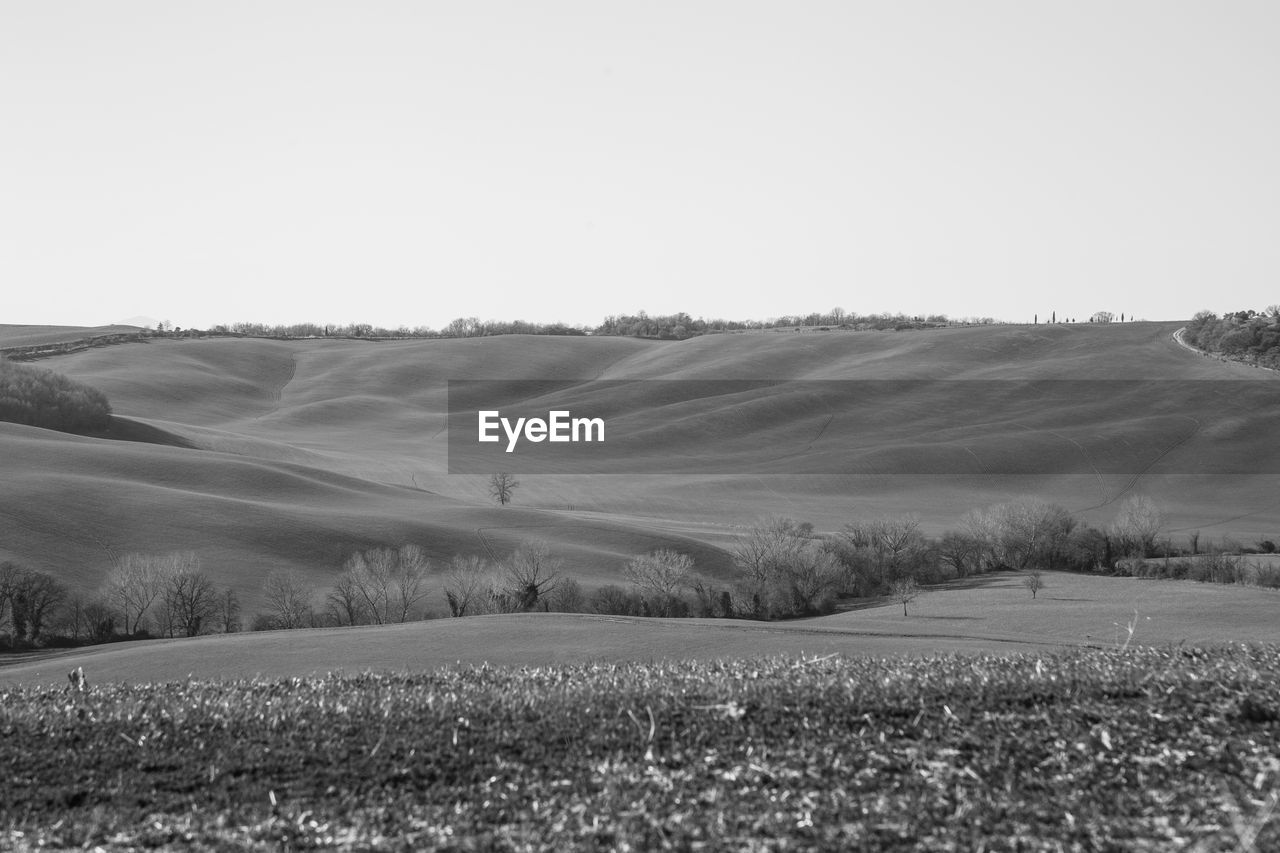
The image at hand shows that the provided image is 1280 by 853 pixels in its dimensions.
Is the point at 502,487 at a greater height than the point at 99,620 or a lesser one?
greater

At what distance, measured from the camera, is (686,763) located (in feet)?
29.2

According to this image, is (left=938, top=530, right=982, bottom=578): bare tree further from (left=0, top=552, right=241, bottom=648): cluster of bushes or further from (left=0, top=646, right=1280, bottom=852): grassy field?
(left=0, top=646, right=1280, bottom=852): grassy field

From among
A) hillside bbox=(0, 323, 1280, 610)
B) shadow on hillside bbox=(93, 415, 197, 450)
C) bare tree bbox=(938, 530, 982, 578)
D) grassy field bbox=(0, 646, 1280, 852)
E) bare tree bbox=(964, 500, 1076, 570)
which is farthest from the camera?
shadow on hillside bbox=(93, 415, 197, 450)

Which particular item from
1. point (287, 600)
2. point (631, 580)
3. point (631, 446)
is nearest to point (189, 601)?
point (287, 600)

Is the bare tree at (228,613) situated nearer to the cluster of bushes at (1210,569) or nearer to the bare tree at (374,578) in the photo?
the bare tree at (374,578)

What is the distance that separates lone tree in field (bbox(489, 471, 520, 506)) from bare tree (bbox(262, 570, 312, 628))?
141 feet

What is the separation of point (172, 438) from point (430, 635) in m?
83.9

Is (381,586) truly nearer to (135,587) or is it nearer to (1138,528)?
(135,587)

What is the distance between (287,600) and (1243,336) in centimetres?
12964

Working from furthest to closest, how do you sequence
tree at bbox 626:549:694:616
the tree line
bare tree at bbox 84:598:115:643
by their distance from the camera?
1. tree at bbox 626:549:694:616
2. the tree line
3. bare tree at bbox 84:598:115:643

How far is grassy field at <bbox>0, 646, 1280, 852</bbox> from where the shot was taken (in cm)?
772

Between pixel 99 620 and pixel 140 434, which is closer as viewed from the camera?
pixel 99 620

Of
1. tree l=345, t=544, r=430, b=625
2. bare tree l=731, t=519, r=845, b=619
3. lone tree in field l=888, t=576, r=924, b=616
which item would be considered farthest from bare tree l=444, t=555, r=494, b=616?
lone tree in field l=888, t=576, r=924, b=616

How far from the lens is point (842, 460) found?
383 ft
